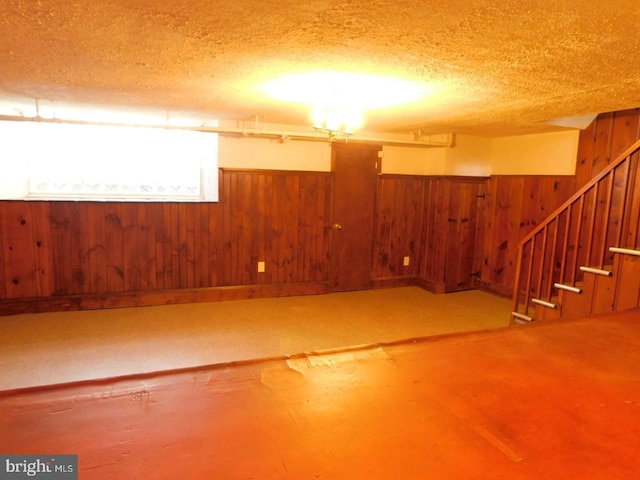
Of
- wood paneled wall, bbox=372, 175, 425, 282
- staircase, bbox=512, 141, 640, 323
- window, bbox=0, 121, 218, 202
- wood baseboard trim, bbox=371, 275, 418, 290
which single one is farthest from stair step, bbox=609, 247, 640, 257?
window, bbox=0, 121, 218, 202

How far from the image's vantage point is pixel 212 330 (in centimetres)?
384

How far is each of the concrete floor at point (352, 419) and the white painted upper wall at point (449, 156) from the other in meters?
3.48

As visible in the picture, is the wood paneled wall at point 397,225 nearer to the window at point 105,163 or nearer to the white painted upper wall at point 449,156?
the white painted upper wall at point 449,156

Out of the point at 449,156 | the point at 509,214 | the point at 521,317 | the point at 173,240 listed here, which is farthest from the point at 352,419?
the point at 509,214

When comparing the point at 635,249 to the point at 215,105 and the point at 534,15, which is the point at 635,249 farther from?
the point at 215,105

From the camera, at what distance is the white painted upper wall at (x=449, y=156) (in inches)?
180

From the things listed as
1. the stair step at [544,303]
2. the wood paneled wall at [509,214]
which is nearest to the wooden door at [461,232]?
the wood paneled wall at [509,214]

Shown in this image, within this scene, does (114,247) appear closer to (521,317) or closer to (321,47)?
(321,47)

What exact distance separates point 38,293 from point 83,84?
243 centimetres

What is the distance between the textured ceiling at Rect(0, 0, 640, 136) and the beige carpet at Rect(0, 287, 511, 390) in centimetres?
191

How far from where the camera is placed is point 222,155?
4.54 metres

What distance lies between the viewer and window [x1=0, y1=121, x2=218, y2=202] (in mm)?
3969

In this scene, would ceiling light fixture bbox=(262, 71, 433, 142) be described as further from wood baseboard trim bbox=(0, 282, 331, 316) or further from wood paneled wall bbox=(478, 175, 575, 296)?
wood paneled wall bbox=(478, 175, 575, 296)

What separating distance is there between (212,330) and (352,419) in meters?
2.93
